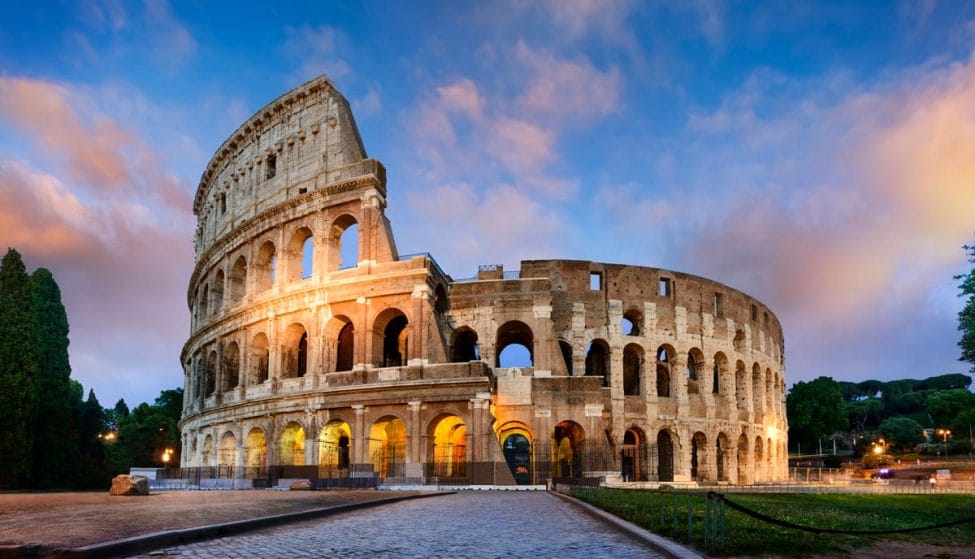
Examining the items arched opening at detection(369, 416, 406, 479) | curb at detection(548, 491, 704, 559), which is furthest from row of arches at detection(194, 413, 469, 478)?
curb at detection(548, 491, 704, 559)

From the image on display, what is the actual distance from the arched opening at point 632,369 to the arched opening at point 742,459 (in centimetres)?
744

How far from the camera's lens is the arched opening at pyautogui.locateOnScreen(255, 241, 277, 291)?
40938 mm

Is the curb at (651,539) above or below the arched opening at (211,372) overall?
below

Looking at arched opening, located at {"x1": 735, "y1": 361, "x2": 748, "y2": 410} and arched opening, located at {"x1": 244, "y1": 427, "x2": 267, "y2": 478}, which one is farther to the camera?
arched opening, located at {"x1": 735, "y1": 361, "x2": 748, "y2": 410}

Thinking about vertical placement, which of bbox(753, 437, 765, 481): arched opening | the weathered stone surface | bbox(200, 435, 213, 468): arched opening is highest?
the weathered stone surface

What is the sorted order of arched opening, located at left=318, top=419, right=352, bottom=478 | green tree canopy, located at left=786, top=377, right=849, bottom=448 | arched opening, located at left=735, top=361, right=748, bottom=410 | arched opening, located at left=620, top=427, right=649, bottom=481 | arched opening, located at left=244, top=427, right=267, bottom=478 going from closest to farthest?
arched opening, located at left=318, top=419, right=352, bottom=478 < arched opening, located at left=244, top=427, right=267, bottom=478 < arched opening, located at left=620, top=427, right=649, bottom=481 < arched opening, located at left=735, top=361, right=748, bottom=410 < green tree canopy, located at left=786, top=377, right=849, bottom=448

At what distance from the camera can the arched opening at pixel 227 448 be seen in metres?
40.2

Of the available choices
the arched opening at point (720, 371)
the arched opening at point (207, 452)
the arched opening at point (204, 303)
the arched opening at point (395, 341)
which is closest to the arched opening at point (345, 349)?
the arched opening at point (395, 341)

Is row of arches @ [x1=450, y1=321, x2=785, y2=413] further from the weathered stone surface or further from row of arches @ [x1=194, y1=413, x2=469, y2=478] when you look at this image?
the weathered stone surface

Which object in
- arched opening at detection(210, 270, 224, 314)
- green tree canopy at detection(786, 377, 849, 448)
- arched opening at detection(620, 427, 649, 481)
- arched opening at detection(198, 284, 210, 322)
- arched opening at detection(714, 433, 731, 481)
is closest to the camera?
arched opening at detection(620, 427, 649, 481)

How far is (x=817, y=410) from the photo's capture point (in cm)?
7431

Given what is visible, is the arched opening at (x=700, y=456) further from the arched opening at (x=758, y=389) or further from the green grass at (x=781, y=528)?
the green grass at (x=781, y=528)

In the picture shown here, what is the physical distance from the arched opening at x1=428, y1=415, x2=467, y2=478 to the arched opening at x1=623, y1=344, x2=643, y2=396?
1047 cm

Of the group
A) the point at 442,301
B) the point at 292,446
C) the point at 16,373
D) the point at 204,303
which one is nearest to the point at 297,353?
the point at 292,446
